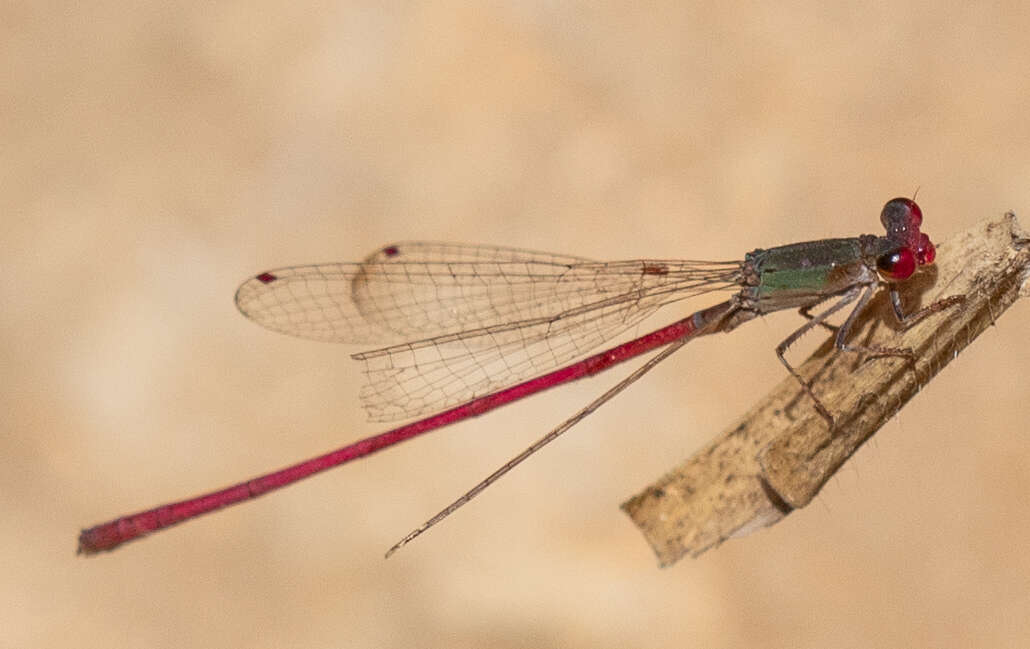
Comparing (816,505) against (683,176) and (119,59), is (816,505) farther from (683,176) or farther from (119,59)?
(119,59)

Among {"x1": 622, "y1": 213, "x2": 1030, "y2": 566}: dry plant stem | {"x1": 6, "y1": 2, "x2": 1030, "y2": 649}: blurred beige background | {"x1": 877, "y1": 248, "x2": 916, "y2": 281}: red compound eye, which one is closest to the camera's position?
{"x1": 622, "y1": 213, "x2": 1030, "y2": 566}: dry plant stem

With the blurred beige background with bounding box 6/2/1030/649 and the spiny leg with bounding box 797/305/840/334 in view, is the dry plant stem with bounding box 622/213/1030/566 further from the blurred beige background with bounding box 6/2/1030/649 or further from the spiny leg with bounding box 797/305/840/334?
the blurred beige background with bounding box 6/2/1030/649

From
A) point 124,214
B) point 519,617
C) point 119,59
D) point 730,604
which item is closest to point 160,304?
point 124,214

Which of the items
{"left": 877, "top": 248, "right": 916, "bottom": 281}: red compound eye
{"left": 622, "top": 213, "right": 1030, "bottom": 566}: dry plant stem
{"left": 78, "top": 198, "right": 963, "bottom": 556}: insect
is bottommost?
{"left": 622, "top": 213, "right": 1030, "bottom": 566}: dry plant stem

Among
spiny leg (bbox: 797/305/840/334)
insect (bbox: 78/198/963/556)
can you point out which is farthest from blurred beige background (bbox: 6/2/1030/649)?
spiny leg (bbox: 797/305/840/334)

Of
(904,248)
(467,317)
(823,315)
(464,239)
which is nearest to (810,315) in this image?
(823,315)

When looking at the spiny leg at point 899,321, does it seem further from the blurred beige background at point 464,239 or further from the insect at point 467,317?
the blurred beige background at point 464,239

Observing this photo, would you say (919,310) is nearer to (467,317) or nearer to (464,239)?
(467,317)
